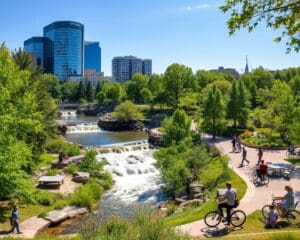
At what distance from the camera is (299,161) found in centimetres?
2909

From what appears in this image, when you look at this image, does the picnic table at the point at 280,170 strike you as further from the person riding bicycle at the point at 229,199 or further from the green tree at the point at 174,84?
the green tree at the point at 174,84

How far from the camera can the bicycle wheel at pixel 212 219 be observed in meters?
14.5

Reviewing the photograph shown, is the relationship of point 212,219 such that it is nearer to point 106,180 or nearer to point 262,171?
point 262,171

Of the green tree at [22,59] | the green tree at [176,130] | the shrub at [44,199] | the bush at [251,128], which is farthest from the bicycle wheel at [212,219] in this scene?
the bush at [251,128]

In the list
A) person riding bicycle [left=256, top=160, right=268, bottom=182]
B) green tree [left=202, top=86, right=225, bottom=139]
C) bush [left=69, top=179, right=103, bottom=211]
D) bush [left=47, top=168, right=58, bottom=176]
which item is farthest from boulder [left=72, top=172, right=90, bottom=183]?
green tree [left=202, top=86, right=225, bottom=139]

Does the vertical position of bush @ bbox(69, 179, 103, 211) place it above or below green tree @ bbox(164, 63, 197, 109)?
below

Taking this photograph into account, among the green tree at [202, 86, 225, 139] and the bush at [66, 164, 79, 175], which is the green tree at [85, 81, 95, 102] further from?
the bush at [66, 164, 79, 175]

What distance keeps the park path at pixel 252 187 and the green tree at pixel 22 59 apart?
1894cm

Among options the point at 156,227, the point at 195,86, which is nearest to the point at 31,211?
the point at 156,227

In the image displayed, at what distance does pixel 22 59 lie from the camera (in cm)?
3275

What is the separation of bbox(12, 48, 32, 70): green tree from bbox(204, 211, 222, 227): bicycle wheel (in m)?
23.3

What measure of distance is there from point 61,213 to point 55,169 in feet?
34.2

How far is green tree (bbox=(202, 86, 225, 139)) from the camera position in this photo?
4428 cm

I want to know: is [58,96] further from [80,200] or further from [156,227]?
[156,227]
